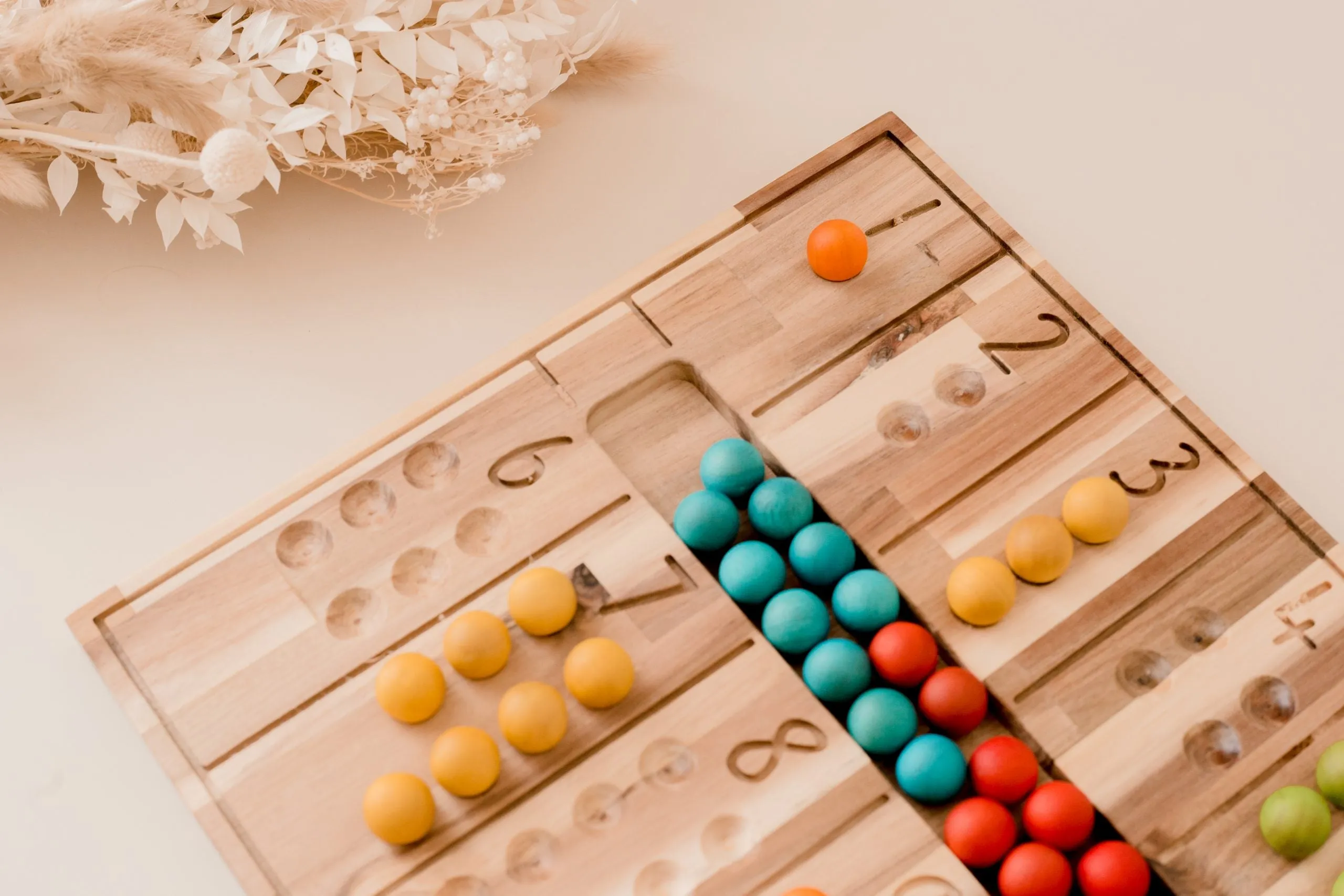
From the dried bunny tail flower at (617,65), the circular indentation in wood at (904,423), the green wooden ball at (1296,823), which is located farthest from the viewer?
the dried bunny tail flower at (617,65)

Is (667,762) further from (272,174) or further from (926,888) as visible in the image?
(272,174)

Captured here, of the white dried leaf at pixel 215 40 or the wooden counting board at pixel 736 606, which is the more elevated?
the white dried leaf at pixel 215 40

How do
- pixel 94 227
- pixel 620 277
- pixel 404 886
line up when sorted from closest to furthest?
pixel 404 886 → pixel 620 277 → pixel 94 227

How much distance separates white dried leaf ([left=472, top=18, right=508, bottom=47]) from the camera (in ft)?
4.27

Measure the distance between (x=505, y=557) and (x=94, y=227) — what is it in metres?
0.64

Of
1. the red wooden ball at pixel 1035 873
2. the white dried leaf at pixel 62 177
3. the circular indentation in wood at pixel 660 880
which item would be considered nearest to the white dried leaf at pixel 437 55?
the white dried leaf at pixel 62 177

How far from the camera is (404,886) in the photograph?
1.06 m

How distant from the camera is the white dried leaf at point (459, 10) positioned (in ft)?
4.31

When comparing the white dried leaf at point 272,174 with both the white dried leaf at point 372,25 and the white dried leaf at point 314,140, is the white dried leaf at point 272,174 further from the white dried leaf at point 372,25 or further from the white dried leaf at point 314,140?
the white dried leaf at point 372,25

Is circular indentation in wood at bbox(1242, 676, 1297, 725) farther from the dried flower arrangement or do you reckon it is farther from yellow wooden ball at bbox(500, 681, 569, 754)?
the dried flower arrangement

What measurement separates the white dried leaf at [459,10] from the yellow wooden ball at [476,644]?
612 millimetres

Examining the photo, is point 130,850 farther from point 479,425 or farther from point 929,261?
point 929,261

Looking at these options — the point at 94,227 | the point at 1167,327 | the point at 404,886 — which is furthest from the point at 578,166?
the point at 404,886

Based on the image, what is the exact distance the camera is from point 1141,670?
3.79 ft
